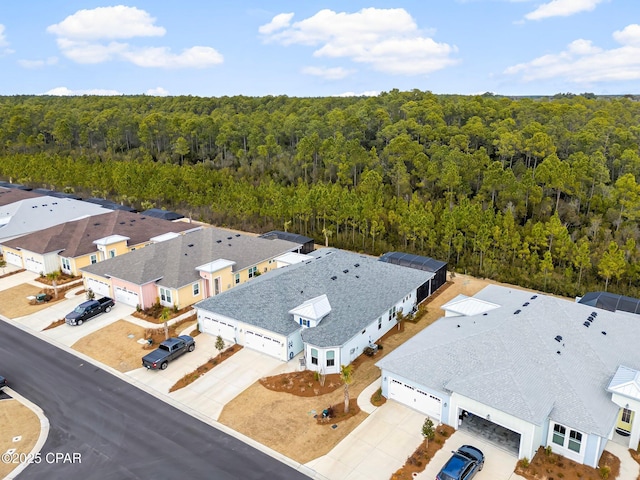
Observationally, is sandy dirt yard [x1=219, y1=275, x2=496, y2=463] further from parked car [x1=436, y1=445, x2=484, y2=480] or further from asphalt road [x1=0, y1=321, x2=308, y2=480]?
parked car [x1=436, y1=445, x2=484, y2=480]

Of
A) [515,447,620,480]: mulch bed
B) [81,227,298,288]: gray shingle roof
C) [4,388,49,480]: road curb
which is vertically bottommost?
[515,447,620,480]: mulch bed

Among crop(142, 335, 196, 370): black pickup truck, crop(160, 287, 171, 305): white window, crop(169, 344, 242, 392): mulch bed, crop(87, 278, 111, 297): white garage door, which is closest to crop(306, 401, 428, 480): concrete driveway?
crop(169, 344, 242, 392): mulch bed

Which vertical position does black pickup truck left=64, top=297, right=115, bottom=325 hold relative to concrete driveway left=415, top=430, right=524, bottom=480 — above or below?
above

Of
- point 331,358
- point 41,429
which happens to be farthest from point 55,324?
point 331,358

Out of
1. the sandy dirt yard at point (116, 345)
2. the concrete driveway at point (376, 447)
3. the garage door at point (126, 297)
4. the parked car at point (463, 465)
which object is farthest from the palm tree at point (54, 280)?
the parked car at point (463, 465)

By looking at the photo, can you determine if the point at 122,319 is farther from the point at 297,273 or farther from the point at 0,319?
the point at 297,273

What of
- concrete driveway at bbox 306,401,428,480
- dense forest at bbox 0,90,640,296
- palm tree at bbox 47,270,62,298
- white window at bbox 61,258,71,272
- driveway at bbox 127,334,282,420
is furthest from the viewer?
dense forest at bbox 0,90,640,296

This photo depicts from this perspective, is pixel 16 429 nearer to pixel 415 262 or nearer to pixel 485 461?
pixel 485 461

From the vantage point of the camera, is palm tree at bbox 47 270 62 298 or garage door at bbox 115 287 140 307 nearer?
garage door at bbox 115 287 140 307
